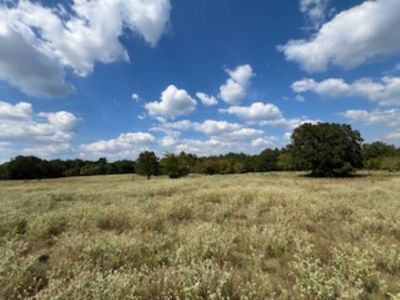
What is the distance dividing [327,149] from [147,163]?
33176 mm

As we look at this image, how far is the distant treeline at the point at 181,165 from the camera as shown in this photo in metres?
56.0

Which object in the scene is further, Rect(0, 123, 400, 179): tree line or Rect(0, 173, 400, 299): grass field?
Rect(0, 123, 400, 179): tree line

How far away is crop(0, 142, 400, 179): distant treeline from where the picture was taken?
184ft

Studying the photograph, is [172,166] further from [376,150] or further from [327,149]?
[376,150]

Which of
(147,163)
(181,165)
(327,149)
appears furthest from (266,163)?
(147,163)

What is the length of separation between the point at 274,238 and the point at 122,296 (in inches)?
127

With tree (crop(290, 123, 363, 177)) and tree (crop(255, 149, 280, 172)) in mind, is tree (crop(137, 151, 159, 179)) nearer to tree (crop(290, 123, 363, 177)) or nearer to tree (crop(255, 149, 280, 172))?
tree (crop(290, 123, 363, 177))

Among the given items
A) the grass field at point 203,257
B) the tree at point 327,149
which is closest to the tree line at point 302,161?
the tree at point 327,149

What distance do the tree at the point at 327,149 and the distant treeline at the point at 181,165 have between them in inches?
133

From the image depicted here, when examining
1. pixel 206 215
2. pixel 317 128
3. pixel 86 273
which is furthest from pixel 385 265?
pixel 317 128

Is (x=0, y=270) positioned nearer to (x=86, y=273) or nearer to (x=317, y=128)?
(x=86, y=273)

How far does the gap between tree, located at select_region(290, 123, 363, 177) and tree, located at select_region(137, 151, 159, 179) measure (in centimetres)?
2686

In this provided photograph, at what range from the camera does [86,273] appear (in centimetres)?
394

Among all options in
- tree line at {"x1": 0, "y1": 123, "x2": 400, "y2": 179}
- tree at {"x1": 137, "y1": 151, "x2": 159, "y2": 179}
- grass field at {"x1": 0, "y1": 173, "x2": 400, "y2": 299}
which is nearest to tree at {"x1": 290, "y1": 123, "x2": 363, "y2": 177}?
Answer: tree line at {"x1": 0, "y1": 123, "x2": 400, "y2": 179}
